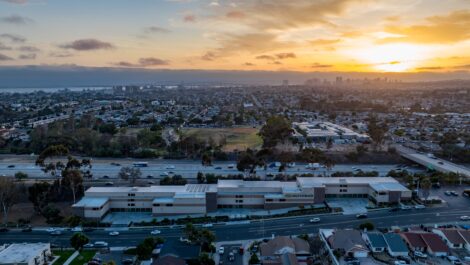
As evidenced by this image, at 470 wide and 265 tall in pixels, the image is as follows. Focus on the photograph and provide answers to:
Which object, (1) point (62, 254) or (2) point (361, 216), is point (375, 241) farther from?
(1) point (62, 254)

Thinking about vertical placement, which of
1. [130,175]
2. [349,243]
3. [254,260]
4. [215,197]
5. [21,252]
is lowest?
[254,260]

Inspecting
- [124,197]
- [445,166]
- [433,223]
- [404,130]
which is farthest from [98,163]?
[404,130]

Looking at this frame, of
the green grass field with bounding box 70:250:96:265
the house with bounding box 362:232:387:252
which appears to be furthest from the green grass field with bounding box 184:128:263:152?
the green grass field with bounding box 70:250:96:265

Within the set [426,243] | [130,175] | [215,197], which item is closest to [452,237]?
[426,243]

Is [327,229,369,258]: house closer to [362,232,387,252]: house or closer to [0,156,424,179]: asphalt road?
[362,232,387,252]: house

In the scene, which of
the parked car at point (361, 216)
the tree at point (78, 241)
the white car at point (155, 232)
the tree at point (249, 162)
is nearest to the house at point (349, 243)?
the parked car at point (361, 216)
